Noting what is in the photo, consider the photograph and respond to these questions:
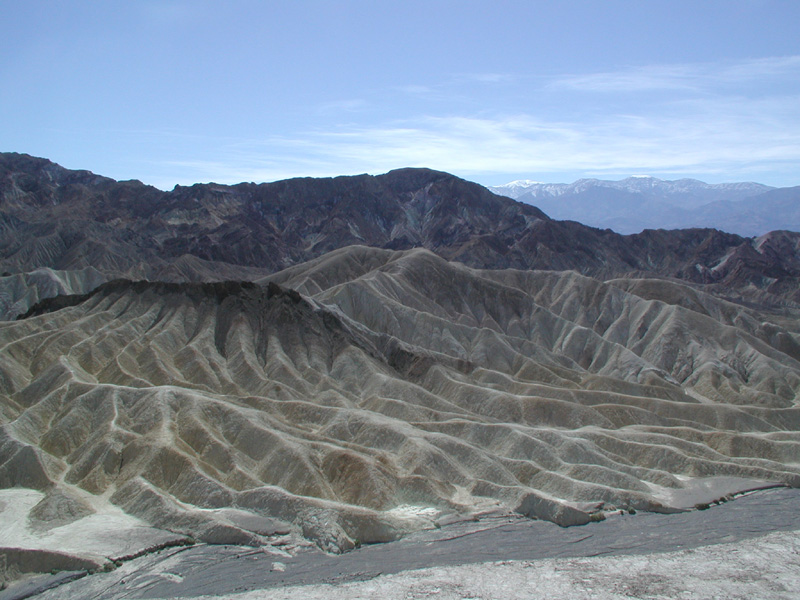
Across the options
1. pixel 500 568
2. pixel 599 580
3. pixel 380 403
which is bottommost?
pixel 500 568

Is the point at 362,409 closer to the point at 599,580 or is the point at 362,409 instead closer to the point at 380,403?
the point at 380,403

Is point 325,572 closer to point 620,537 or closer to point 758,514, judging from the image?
point 620,537

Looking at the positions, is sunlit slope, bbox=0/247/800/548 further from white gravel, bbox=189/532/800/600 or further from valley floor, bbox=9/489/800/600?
white gravel, bbox=189/532/800/600

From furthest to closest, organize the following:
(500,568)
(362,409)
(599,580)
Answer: (362,409)
(500,568)
(599,580)

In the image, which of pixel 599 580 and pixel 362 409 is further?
pixel 362 409

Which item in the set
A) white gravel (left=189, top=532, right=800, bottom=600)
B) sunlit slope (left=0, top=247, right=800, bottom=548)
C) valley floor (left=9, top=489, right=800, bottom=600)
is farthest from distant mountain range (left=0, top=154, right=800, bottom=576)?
white gravel (left=189, top=532, right=800, bottom=600)

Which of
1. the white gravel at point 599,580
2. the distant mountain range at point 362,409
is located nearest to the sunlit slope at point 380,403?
the distant mountain range at point 362,409

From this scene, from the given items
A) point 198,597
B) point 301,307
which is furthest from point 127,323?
point 198,597

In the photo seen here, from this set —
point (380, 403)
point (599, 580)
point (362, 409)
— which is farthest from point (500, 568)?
point (380, 403)

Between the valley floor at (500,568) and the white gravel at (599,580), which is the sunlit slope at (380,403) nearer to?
the valley floor at (500,568)
